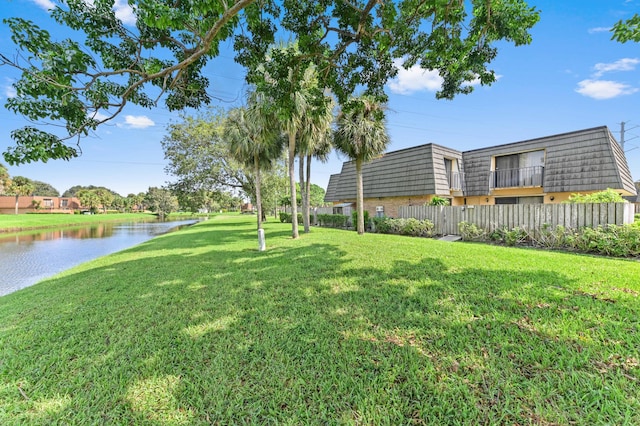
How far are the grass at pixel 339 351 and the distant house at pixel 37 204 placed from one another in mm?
73357

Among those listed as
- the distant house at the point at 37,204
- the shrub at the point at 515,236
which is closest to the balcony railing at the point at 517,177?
the shrub at the point at 515,236

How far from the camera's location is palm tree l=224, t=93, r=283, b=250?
1083 centimetres

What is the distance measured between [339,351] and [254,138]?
11.5 m

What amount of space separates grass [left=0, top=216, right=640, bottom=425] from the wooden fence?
12.3 ft

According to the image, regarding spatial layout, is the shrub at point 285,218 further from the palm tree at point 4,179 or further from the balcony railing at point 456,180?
the palm tree at point 4,179

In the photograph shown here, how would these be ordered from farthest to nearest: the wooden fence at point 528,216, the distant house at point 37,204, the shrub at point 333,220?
the distant house at point 37,204 → the shrub at point 333,220 → the wooden fence at point 528,216

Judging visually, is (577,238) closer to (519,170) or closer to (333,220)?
(519,170)

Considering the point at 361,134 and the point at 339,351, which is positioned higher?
the point at 361,134

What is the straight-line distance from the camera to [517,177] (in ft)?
52.4

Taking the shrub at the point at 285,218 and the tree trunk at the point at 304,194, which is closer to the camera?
the tree trunk at the point at 304,194

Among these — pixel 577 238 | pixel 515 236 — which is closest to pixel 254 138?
pixel 515 236

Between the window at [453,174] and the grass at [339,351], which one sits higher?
the window at [453,174]

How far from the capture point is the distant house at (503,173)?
514 inches

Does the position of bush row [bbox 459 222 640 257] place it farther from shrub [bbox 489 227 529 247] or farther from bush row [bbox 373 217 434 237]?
bush row [bbox 373 217 434 237]
